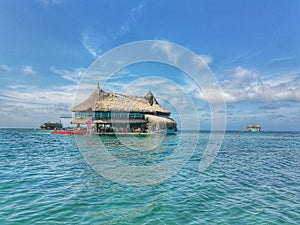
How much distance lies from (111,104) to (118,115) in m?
3.79

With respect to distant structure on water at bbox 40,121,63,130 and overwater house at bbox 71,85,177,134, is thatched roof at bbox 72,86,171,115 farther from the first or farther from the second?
distant structure on water at bbox 40,121,63,130

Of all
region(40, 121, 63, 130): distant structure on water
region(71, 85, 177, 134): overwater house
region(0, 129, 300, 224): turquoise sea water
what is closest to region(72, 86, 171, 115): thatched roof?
region(71, 85, 177, 134): overwater house

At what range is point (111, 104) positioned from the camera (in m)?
64.2

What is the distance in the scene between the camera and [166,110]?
75812mm

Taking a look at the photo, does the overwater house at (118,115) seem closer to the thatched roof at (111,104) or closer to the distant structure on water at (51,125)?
the thatched roof at (111,104)

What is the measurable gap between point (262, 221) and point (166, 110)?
69553mm

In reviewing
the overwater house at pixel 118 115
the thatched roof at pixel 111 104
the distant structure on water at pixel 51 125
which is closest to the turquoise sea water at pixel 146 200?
the overwater house at pixel 118 115

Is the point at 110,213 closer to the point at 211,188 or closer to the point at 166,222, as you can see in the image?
the point at 166,222

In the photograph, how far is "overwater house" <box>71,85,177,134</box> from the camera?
6353cm

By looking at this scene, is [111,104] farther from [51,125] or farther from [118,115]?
[51,125]

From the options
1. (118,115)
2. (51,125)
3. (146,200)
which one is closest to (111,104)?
(118,115)

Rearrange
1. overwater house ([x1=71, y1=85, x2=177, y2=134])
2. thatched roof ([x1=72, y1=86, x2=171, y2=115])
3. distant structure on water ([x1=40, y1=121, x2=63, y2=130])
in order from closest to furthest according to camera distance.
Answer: overwater house ([x1=71, y1=85, x2=177, y2=134])
thatched roof ([x1=72, y1=86, x2=171, y2=115])
distant structure on water ([x1=40, y1=121, x2=63, y2=130])

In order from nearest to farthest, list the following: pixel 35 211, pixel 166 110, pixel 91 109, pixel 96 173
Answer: pixel 35 211
pixel 96 173
pixel 91 109
pixel 166 110

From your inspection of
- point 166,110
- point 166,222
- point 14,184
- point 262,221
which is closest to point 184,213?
point 166,222
